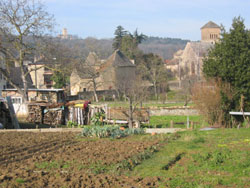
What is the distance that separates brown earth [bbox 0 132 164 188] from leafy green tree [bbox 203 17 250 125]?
767cm

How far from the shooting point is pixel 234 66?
21.2 meters

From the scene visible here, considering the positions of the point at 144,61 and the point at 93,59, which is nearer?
the point at 93,59

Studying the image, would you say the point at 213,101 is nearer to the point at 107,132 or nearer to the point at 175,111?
the point at 107,132

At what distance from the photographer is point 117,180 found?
893 centimetres

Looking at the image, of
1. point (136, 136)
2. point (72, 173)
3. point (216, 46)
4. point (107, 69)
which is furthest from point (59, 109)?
point (107, 69)

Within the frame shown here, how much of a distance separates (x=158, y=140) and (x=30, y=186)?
311 inches

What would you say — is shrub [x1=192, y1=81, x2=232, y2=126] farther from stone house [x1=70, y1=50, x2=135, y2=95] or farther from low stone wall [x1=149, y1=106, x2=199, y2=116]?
stone house [x1=70, y1=50, x2=135, y2=95]

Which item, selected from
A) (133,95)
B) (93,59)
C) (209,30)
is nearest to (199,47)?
(209,30)

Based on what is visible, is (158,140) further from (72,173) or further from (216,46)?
(216,46)

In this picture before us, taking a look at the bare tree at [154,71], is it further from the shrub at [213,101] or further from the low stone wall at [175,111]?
the shrub at [213,101]

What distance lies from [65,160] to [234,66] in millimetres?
13359

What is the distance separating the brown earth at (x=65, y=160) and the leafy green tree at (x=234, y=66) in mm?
7670

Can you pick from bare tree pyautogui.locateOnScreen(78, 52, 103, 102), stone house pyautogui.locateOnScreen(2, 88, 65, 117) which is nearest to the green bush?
stone house pyautogui.locateOnScreen(2, 88, 65, 117)

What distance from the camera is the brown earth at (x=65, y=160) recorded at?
28.9ft
